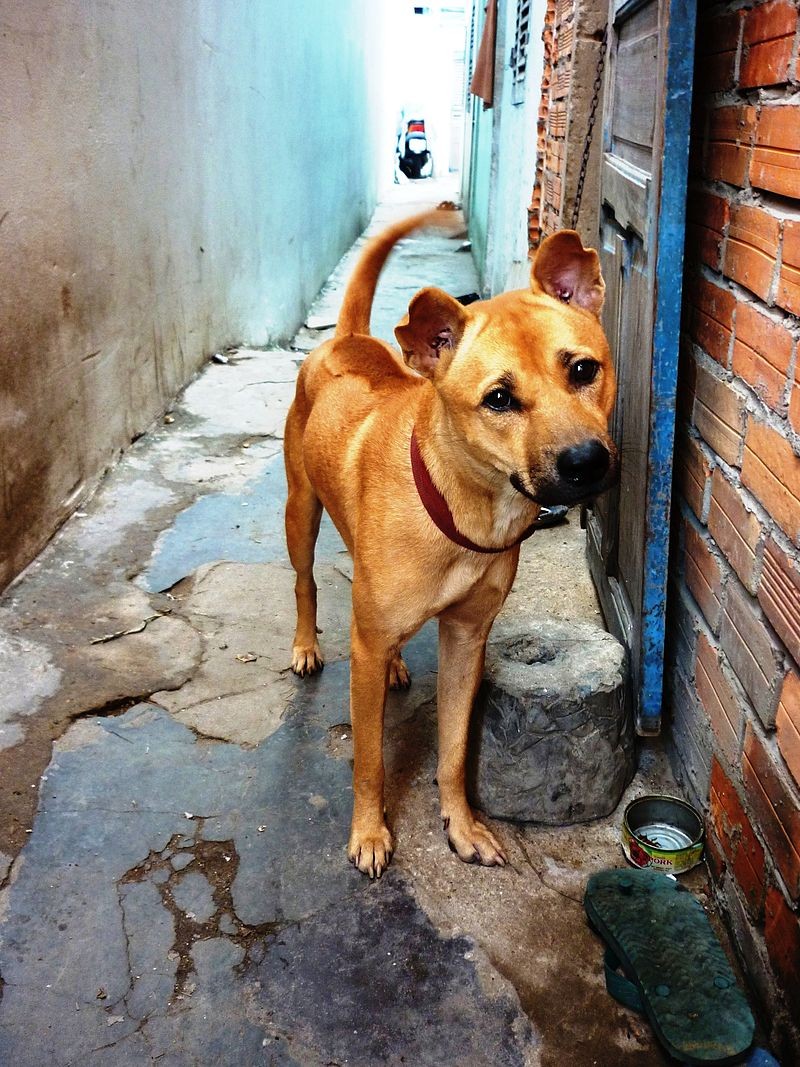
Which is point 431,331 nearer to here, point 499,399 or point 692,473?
point 499,399

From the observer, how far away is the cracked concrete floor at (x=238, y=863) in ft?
6.66

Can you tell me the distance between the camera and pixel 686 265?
2.58m

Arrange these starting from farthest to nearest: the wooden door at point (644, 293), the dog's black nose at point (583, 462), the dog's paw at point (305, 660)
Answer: the dog's paw at point (305, 660) → the wooden door at point (644, 293) → the dog's black nose at point (583, 462)

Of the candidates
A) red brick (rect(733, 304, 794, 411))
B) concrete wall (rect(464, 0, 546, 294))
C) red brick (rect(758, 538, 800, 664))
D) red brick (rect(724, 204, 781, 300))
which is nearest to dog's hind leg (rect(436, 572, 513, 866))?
red brick (rect(758, 538, 800, 664))

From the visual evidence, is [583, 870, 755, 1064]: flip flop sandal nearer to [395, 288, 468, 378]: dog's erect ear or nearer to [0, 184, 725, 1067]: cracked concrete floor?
[0, 184, 725, 1067]: cracked concrete floor

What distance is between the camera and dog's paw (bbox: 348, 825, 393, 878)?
2.46m

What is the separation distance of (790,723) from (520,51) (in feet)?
20.7

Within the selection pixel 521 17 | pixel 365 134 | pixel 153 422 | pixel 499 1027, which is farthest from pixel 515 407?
pixel 365 134

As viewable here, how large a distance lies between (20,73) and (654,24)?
7.74ft

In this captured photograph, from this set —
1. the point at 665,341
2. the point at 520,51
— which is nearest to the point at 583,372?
the point at 665,341

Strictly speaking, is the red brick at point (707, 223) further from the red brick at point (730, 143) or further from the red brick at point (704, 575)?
the red brick at point (704, 575)

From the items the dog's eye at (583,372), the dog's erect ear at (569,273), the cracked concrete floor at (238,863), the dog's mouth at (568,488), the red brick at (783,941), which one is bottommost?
the cracked concrete floor at (238,863)

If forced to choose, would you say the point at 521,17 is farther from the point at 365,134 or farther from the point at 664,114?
the point at 365,134

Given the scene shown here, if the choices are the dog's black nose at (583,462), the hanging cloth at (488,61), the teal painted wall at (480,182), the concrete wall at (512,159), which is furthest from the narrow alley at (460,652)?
the teal painted wall at (480,182)
